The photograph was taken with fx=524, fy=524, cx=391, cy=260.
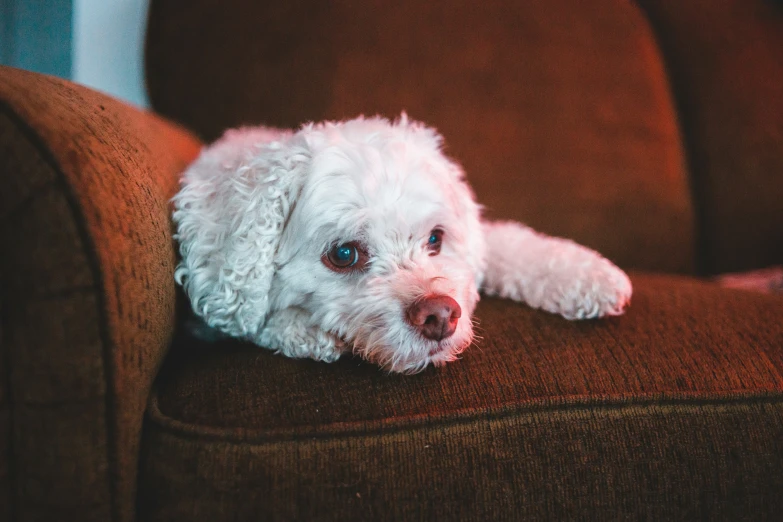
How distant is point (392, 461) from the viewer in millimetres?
838

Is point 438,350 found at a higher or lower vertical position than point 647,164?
lower

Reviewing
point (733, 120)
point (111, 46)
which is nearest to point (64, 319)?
point (111, 46)

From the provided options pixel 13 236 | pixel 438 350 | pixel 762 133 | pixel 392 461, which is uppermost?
pixel 762 133

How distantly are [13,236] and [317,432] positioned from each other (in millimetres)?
513

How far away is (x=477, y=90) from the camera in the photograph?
6.19ft

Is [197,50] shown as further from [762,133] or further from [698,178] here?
[762,133]

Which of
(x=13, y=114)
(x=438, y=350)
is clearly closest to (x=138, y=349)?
(x=13, y=114)

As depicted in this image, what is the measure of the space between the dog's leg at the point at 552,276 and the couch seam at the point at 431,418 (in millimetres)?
293

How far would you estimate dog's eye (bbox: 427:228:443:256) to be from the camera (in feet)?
4.11

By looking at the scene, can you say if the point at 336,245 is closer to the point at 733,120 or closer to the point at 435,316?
the point at 435,316

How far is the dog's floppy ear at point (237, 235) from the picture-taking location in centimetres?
106

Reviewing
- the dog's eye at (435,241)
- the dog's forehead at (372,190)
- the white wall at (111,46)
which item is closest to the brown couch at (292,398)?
the dog's eye at (435,241)

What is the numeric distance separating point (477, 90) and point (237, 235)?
1.18 m

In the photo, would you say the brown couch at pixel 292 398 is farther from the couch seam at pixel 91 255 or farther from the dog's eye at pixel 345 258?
the dog's eye at pixel 345 258
